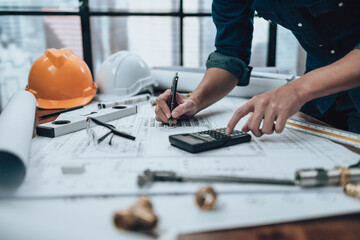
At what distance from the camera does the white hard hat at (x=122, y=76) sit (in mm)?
1375

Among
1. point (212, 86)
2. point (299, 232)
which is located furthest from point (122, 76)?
point (299, 232)

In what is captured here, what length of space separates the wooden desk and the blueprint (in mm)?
76

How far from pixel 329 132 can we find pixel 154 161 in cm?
47

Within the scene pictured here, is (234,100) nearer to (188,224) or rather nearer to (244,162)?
(244,162)

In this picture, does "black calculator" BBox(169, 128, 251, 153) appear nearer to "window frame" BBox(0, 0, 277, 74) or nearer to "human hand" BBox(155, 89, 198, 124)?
"human hand" BBox(155, 89, 198, 124)

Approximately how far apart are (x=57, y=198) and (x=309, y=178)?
386 mm

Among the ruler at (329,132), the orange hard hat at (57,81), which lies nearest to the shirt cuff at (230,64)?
the ruler at (329,132)

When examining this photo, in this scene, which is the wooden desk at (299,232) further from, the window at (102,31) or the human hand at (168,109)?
the window at (102,31)

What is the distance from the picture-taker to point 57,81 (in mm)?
1195

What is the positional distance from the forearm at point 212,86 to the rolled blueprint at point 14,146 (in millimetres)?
542

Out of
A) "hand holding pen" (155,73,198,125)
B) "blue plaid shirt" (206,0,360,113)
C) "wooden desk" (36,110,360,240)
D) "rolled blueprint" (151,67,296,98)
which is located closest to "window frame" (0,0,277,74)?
"rolled blueprint" (151,67,296,98)

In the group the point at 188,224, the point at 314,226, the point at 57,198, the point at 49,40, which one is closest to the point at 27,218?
the point at 57,198

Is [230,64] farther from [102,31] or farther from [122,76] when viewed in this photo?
[102,31]

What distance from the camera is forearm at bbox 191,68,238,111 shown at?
3.38 feet
